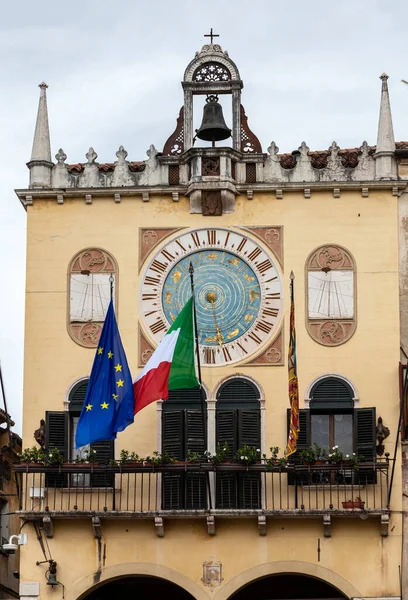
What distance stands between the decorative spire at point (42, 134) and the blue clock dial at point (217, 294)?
11.2 feet

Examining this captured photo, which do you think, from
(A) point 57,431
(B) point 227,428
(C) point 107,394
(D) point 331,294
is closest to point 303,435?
(B) point 227,428

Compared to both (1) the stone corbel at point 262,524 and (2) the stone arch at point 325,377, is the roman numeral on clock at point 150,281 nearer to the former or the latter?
(2) the stone arch at point 325,377

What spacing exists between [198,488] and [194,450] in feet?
2.31

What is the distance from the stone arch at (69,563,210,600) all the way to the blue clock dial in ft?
14.2

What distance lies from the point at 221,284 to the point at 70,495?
4900 millimetres

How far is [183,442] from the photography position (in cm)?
3331

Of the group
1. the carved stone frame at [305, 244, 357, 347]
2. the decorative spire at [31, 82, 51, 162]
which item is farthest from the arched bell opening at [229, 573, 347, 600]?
the decorative spire at [31, 82, 51, 162]

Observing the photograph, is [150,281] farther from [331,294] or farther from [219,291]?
[331,294]

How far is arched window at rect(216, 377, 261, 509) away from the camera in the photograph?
32969 millimetres

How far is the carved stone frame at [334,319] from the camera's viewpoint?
33844 millimetres

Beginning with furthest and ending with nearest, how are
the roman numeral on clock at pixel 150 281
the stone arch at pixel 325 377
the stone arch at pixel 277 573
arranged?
1. the roman numeral on clock at pixel 150 281
2. the stone arch at pixel 325 377
3. the stone arch at pixel 277 573

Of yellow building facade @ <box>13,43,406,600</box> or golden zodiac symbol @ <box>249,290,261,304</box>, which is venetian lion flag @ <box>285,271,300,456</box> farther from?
golden zodiac symbol @ <box>249,290,261,304</box>

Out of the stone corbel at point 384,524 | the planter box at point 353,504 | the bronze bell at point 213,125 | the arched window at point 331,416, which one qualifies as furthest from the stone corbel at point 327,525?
the bronze bell at point 213,125

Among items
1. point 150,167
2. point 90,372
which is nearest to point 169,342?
point 90,372
